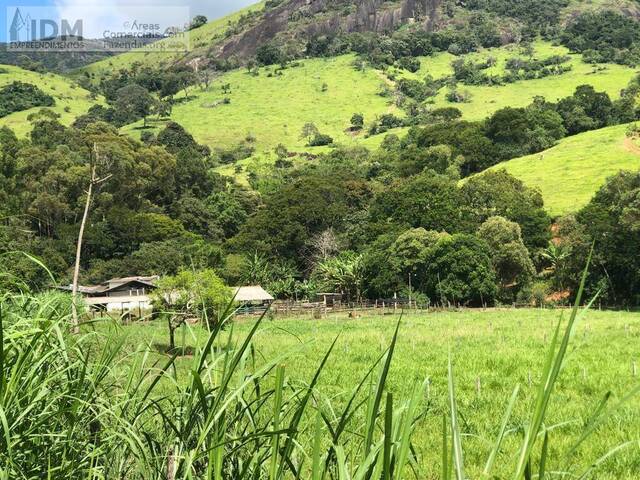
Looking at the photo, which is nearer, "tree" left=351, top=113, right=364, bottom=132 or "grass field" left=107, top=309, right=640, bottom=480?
"grass field" left=107, top=309, right=640, bottom=480

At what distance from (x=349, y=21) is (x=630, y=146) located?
115m

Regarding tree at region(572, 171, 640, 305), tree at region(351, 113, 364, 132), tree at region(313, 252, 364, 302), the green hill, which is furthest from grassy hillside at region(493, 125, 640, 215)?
tree at region(351, 113, 364, 132)

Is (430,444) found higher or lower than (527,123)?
lower

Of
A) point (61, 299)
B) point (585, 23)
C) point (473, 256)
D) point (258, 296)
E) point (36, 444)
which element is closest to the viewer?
point (36, 444)

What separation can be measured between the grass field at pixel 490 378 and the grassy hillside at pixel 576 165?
36223mm

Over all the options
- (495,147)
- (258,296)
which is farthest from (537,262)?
(495,147)

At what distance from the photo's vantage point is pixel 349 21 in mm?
156375

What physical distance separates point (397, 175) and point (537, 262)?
24.7 metres

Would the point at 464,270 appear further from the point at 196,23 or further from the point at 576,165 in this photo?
the point at 196,23

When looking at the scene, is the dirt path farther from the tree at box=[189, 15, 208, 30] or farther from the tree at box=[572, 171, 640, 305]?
the tree at box=[189, 15, 208, 30]

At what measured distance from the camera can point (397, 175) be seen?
63.9m

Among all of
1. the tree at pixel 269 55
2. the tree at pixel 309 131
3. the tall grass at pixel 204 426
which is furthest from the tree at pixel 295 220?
the tree at pixel 269 55

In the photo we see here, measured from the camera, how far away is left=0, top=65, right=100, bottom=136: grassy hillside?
3644 inches

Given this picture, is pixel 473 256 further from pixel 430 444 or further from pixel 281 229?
pixel 430 444
